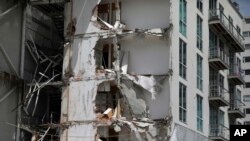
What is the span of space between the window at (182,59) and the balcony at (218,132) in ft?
24.0

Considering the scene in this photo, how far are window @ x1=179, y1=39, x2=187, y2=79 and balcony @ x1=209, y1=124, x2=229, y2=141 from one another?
730 cm

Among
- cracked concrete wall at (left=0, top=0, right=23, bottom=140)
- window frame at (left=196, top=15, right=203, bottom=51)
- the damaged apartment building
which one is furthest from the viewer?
window frame at (left=196, top=15, right=203, bottom=51)

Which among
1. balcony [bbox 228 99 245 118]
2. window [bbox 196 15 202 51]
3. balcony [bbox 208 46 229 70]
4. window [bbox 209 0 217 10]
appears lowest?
balcony [bbox 228 99 245 118]

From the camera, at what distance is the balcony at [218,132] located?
1565 inches

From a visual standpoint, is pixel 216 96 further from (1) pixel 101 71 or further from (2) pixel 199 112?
(1) pixel 101 71

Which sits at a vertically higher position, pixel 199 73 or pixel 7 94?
pixel 199 73

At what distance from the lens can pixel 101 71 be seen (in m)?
33.8

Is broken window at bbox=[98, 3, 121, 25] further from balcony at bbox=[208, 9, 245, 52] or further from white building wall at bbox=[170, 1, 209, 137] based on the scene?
balcony at bbox=[208, 9, 245, 52]

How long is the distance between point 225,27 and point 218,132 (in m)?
9.37

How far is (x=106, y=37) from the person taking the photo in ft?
111

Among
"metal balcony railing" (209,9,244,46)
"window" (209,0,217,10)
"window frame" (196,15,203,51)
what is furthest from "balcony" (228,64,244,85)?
"window frame" (196,15,203,51)

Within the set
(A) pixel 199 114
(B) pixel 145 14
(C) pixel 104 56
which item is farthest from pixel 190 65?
(C) pixel 104 56

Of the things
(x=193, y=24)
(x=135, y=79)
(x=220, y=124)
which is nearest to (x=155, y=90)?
(x=135, y=79)

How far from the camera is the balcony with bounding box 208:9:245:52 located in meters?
42.7
